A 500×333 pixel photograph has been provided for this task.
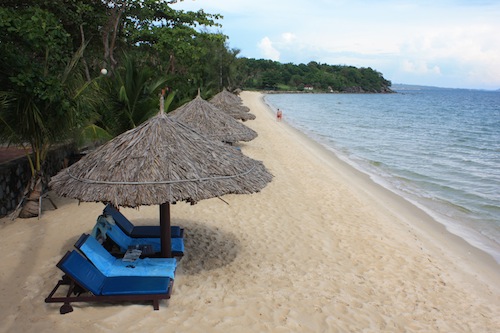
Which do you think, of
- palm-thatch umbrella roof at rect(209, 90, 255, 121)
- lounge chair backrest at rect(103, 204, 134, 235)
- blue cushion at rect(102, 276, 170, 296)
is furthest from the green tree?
palm-thatch umbrella roof at rect(209, 90, 255, 121)

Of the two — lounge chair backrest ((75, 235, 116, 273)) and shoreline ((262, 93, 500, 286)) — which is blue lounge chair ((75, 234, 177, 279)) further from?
shoreline ((262, 93, 500, 286))

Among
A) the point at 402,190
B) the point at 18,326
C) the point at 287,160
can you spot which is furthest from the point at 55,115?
the point at 402,190

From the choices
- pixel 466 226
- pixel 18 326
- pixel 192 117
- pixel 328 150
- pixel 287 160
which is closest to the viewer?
pixel 18 326

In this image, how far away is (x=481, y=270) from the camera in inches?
276

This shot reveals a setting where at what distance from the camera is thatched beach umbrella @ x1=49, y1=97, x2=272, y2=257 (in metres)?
4.46

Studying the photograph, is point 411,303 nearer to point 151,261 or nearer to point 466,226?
point 151,261

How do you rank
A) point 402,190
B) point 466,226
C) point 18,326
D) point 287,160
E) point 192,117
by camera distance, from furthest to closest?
point 287,160 → point 402,190 → point 192,117 → point 466,226 → point 18,326

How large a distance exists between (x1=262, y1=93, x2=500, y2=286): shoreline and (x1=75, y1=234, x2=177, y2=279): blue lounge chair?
5.01 m

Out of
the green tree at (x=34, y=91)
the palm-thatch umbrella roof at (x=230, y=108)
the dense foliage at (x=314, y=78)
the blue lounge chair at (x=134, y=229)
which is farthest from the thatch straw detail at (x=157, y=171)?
the dense foliage at (x=314, y=78)

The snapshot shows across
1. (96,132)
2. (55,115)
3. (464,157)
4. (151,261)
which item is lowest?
(464,157)

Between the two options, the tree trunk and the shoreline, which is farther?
the shoreline

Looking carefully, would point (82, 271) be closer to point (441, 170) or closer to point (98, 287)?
point (98, 287)

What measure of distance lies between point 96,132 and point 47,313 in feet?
17.4

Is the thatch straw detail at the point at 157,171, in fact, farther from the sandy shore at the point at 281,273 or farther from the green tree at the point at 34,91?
the green tree at the point at 34,91
